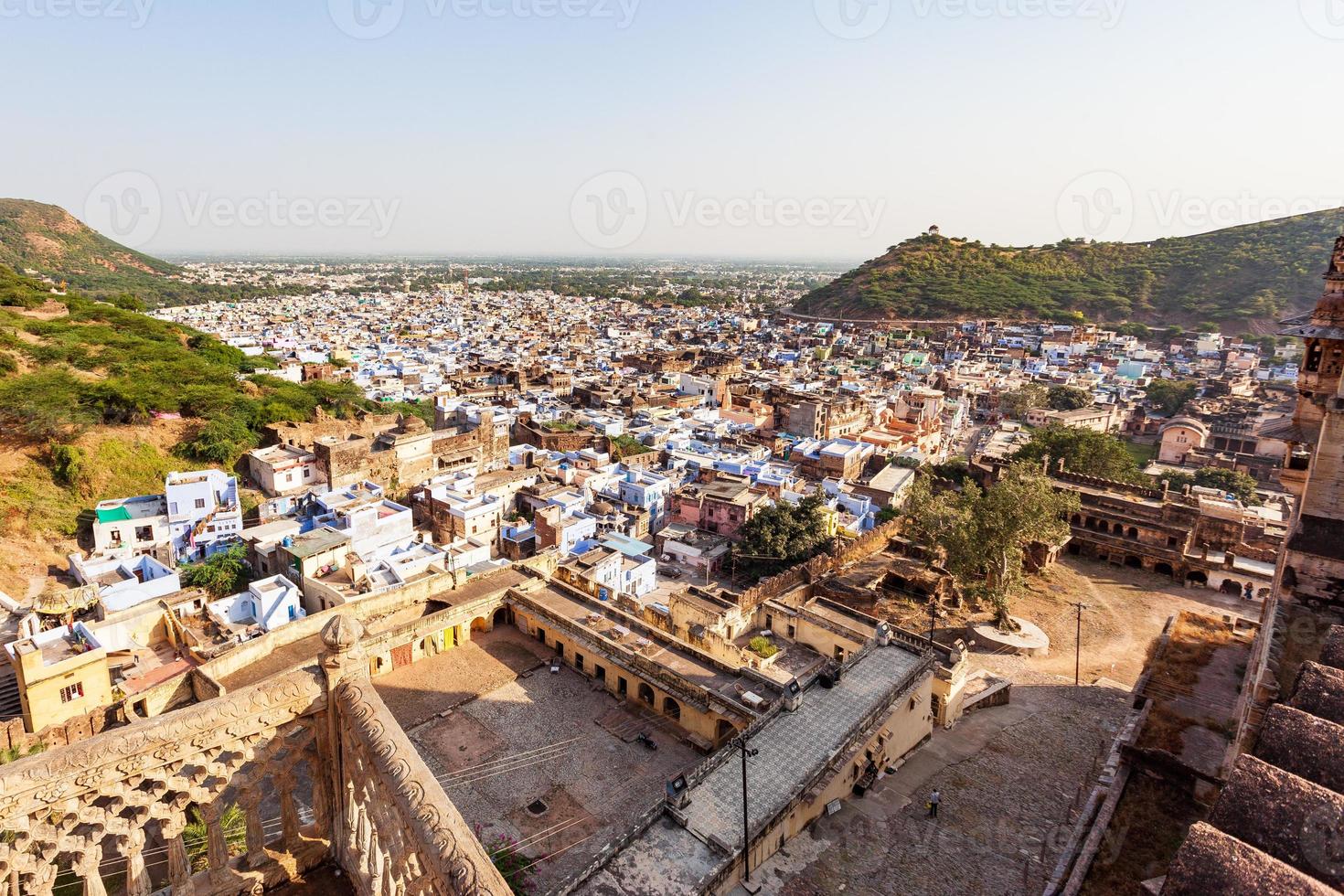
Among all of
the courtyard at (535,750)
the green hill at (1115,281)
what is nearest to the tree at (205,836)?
the courtyard at (535,750)

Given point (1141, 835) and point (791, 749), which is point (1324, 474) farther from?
point (791, 749)

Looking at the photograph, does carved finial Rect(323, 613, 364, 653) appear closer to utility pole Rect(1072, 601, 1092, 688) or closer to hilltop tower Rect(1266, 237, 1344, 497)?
hilltop tower Rect(1266, 237, 1344, 497)

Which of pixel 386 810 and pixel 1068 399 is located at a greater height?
pixel 386 810

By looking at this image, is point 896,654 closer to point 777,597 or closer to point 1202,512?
point 777,597

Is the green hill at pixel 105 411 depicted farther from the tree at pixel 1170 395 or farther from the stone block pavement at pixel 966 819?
the tree at pixel 1170 395

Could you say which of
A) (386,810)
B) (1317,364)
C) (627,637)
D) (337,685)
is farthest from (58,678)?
(1317,364)
